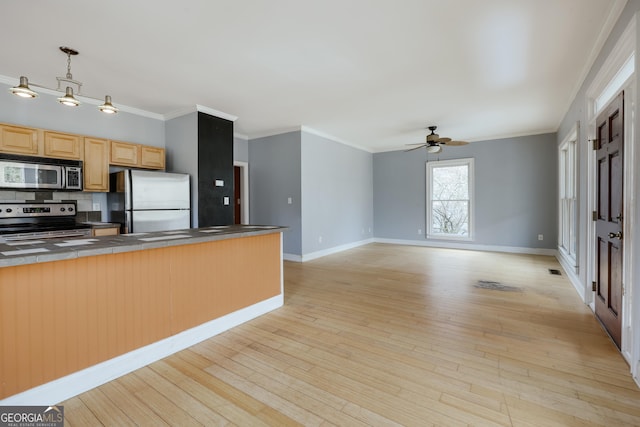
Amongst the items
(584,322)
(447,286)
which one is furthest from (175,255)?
(584,322)

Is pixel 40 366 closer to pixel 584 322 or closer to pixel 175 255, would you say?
pixel 175 255

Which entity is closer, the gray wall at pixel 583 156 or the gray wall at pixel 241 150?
the gray wall at pixel 583 156

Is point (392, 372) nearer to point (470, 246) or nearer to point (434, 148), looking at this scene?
point (434, 148)

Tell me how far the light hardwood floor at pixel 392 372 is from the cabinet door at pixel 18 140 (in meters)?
3.03

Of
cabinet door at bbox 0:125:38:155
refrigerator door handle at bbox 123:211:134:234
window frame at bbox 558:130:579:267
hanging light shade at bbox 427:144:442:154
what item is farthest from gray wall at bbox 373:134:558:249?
cabinet door at bbox 0:125:38:155

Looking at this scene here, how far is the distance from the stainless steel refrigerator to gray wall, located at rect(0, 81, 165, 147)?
27.5 inches

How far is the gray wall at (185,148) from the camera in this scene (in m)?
4.36

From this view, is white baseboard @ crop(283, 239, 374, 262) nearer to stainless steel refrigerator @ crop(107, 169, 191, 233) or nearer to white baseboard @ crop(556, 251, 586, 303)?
stainless steel refrigerator @ crop(107, 169, 191, 233)

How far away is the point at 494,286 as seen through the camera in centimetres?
403

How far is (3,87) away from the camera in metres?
3.32

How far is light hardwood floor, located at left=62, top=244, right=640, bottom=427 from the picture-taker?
5.24 ft

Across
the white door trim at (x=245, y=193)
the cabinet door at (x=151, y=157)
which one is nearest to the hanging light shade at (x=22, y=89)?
the cabinet door at (x=151, y=157)

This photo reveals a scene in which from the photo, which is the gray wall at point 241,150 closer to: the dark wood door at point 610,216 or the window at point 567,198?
the dark wood door at point 610,216

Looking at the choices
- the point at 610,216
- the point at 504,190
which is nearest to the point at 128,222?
the point at 610,216
